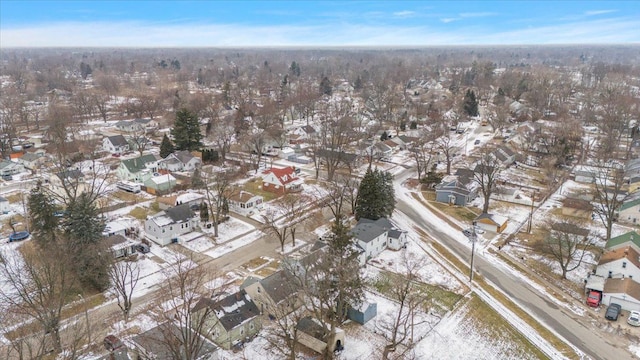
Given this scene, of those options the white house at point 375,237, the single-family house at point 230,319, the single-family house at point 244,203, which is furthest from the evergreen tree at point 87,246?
the white house at point 375,237

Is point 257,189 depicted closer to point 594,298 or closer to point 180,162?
point 180,162

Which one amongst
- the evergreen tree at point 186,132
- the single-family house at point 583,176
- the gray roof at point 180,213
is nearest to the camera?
the gray roof at point 180,213

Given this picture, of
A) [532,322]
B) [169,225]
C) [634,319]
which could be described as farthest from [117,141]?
[634,319]

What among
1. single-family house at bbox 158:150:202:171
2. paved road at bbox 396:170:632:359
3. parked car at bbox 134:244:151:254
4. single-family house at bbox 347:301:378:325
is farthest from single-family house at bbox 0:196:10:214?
paved road at bbox 396:170:632:359

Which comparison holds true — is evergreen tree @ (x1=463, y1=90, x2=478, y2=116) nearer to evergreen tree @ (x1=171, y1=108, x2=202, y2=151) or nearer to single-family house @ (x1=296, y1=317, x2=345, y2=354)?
evergreen tree @ (x1=171, y1=108, x2=202, y2=151)

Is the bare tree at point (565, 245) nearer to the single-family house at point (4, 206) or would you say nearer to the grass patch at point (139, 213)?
the grass patch at point (139, 213)

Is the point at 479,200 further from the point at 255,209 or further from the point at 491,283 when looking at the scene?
the point at 255,209

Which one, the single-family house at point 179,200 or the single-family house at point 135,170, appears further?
the single-family house at point 135,170
